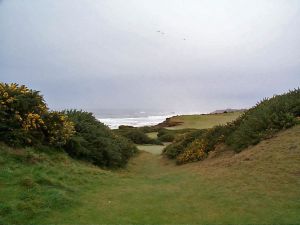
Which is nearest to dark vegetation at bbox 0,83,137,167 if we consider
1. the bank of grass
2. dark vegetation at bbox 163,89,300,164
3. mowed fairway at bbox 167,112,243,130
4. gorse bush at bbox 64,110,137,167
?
gorse bush at bbox 64,110,137,167

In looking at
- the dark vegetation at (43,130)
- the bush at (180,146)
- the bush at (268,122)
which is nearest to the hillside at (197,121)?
the bush at (180,146)

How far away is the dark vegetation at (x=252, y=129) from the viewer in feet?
42.1

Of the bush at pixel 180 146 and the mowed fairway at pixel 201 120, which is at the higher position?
the mowed fairway at pixel 201 120

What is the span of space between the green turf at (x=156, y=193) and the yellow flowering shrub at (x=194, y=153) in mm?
4070

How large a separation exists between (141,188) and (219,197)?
2059 millimetres

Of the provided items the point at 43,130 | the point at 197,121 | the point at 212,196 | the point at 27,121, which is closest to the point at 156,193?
the point at 212,196

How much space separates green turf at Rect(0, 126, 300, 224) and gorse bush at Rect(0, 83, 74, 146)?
826 mm

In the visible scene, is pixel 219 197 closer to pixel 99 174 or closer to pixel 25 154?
pixel 99 174

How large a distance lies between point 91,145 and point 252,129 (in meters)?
5.96

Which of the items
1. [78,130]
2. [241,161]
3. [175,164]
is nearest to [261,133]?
[241,161]

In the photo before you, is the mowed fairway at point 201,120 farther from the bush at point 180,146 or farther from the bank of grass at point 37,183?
the bank of grass at point 37,183

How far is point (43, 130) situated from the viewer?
1220 centimetres

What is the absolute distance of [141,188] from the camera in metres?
8.95

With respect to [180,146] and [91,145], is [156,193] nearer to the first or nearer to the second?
[91,145]
